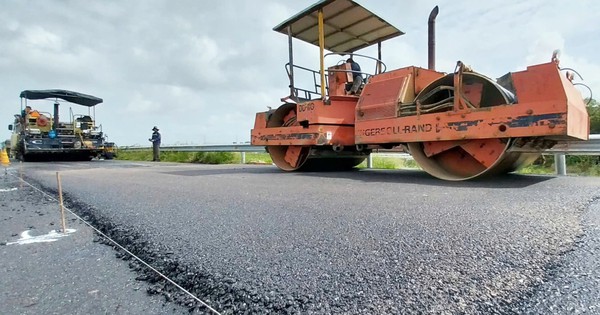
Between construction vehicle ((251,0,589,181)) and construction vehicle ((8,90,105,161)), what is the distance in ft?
40.4

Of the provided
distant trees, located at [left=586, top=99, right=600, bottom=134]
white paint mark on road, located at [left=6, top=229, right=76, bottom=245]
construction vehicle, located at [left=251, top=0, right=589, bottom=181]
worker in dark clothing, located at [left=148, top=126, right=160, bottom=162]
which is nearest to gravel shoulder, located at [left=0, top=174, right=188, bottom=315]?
white paint mark on road, located at [left=6, top=229, right=76, bottom=245]

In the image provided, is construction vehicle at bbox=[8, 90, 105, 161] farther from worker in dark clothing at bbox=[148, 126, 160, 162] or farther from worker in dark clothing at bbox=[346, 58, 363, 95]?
worker in dark clothing at bbox=[346, 58, 363, 95]

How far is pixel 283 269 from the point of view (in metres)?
1.57

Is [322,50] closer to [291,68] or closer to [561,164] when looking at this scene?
[291,68]

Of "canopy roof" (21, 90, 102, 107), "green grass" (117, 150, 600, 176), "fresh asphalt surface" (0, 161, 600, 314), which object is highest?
"canopy roof" (21, 90, 102, 107)

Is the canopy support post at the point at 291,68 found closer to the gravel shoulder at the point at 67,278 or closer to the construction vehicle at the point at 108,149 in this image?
the gravel shoulder at the point at 67,278

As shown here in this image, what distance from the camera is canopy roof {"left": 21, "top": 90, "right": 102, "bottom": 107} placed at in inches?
648

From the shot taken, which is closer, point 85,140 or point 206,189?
point 206,189

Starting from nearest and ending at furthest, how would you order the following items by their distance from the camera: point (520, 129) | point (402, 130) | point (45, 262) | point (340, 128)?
point (45, 262), point (520, 129), point (402, 130), point (340, 128)

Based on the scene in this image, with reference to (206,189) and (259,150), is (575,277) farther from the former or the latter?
(259,150)

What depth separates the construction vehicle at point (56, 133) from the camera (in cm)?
1554

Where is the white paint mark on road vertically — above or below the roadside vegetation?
below

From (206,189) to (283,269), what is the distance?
2988mm

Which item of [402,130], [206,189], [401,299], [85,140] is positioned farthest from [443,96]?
[85,140]
